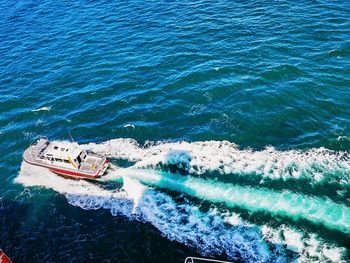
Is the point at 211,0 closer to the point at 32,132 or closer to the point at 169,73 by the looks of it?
the point at 169,73

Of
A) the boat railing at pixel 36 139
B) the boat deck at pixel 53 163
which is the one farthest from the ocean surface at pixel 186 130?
the boat deck at pixel 53 163

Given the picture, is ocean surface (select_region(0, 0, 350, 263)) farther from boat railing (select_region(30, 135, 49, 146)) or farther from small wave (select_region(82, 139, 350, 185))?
boat railing (select_region(30, 135, 49, 146))

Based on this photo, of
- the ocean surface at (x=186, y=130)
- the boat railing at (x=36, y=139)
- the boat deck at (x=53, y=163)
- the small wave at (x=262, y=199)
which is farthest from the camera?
the boat railing at (x=36, y=139)

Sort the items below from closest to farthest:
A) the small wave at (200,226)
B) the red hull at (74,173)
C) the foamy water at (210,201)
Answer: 1. the small wave at (200,226)
2. the foamy water at (210,201)
3. the red hull at (74,173)

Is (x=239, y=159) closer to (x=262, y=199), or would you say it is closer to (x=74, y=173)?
(x=262, y=199)

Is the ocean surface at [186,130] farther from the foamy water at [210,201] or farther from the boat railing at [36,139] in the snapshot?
the boat railing at [36,139]

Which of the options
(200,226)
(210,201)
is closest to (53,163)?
(210,201)
